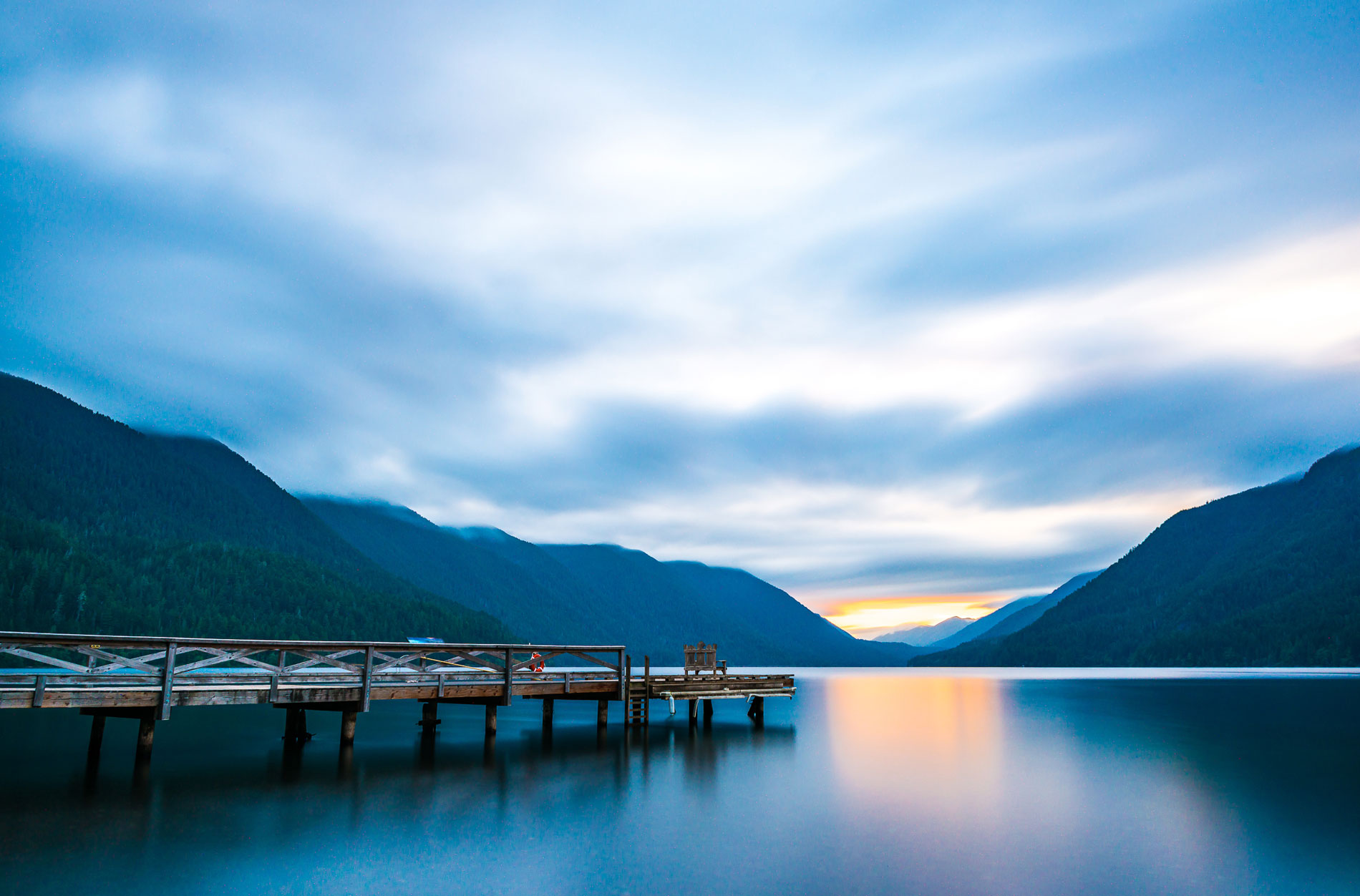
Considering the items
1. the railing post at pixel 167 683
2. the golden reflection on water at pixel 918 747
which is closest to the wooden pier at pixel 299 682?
the railing post at pixel 167 683

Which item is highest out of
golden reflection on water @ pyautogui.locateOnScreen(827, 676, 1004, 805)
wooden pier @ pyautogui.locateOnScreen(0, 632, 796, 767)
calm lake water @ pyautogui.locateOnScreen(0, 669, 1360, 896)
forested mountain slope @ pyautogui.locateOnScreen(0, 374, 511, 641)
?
forested mountain slope @ pyautogui.locateOnScreen(0, 374, 511, 641)

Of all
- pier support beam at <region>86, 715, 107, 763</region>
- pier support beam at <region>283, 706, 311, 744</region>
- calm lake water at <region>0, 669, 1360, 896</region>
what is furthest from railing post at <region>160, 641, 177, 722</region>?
pier support beam at <region>283, 706, 311, 744</region>

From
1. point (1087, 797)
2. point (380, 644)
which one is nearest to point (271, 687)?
point (380, 644)

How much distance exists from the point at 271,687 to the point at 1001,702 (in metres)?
59.0

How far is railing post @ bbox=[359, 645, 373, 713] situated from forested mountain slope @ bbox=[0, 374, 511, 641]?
107 m

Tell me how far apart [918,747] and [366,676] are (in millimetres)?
23184

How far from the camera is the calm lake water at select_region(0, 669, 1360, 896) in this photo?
1470cm

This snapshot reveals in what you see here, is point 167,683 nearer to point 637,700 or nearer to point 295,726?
point 295,726

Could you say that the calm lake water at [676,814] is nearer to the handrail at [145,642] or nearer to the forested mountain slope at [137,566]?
the handrail at [145,642]

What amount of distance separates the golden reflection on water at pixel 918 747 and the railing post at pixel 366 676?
14.8 meters

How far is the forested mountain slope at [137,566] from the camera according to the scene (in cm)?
12269

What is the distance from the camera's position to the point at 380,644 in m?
27.6

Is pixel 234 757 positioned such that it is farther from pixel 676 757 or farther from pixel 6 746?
pixel 676 757

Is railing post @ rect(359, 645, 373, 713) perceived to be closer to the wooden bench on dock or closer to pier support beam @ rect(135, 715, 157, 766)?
pier support beam @ rect(135, 715, 157, 766)
